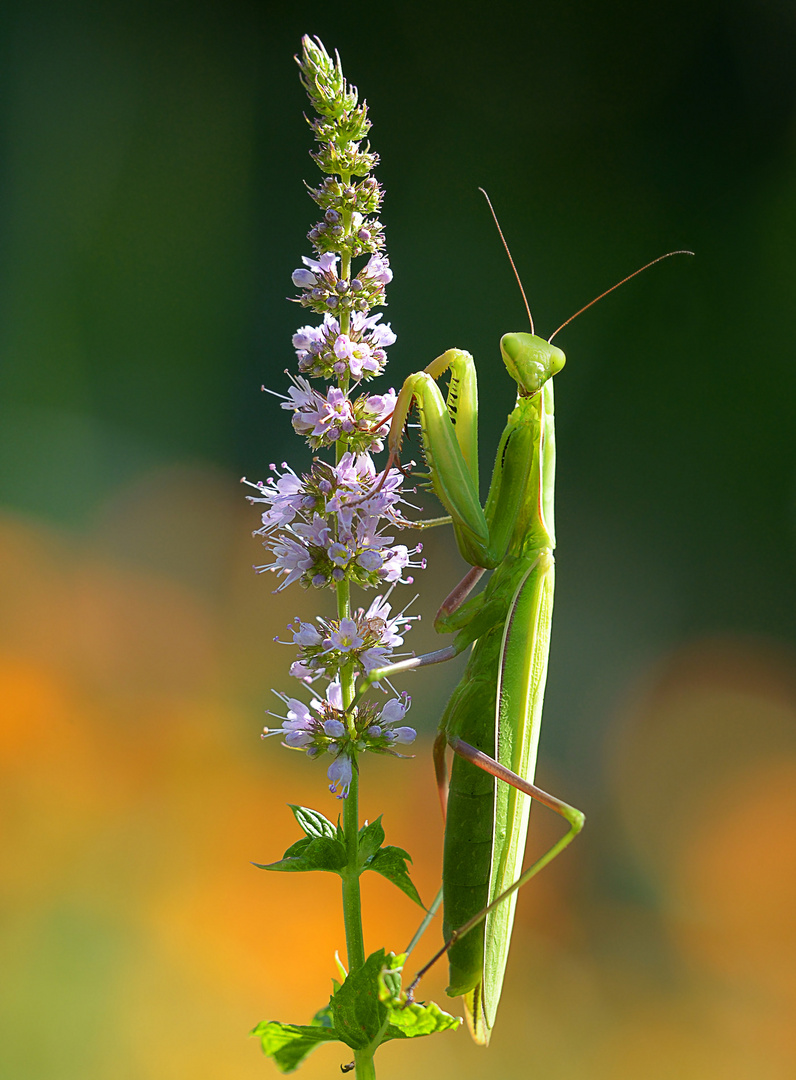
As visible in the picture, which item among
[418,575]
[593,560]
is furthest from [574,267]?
[418,575]

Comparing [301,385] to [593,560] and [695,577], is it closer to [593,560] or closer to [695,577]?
[593,560]

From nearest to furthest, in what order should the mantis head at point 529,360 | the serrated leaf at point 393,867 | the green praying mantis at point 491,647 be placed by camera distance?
the serrated leaf at point 393,867 < the green praying mantis at point 491,647 < the mantis head at point 529,360

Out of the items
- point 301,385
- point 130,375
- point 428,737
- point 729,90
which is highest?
point 729,90

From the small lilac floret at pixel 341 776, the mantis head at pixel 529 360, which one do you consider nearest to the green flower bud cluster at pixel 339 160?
the mantis head at pixel 529 360

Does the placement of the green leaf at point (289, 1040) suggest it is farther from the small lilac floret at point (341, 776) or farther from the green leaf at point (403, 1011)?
the small lilac floret at point (341, 776)

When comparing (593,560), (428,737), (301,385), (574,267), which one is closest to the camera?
(301,385)

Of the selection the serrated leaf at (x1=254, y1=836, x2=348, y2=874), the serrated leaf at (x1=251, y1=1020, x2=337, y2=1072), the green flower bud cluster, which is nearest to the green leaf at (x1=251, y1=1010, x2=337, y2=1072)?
the serrated leaf at (x1=251, y1=1020, x2=337, y2=1072)

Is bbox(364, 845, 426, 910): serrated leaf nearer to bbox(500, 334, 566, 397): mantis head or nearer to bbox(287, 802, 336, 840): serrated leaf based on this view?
bbox(287, 802, 336, 840): serrated leaf
